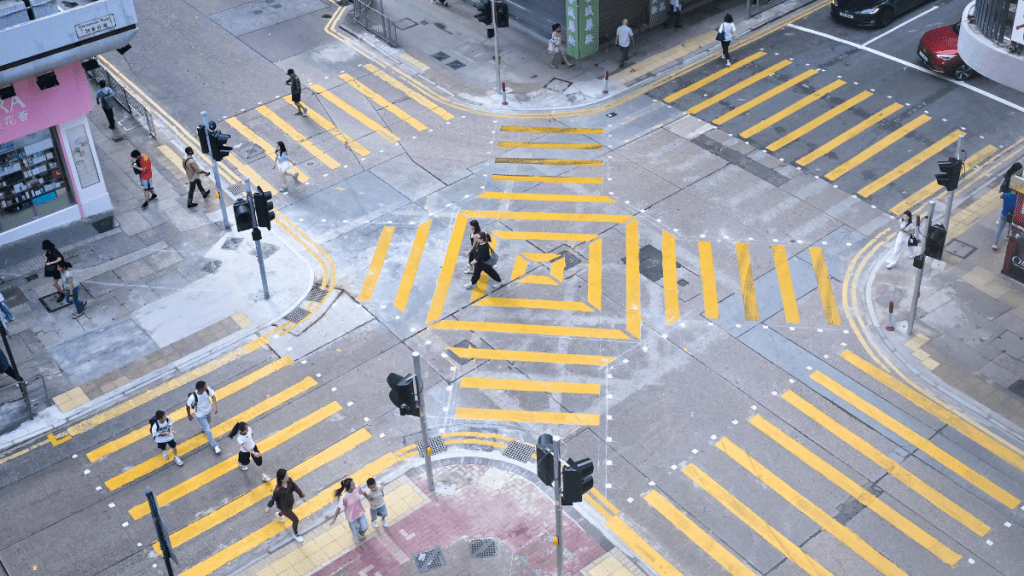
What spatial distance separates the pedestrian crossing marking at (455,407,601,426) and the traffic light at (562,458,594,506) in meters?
5.33

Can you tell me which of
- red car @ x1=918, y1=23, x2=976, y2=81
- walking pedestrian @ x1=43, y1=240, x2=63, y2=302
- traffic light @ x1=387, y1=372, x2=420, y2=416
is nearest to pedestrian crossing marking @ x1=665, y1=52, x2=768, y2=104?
red car @ x1=918, y1=23, x2=976, y2=81

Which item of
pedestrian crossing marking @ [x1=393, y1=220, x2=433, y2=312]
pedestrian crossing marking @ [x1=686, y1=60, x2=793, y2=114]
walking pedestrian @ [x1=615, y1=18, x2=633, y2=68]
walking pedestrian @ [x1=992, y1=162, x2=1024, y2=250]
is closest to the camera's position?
pedestrian crossing marking @ [x1=393, y1=220, x2=433, y2=312]

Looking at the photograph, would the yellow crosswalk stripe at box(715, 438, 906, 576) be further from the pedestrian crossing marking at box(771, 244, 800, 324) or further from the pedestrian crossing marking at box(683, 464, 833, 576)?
the pedestrian crossing marking at box(771, 244, 800, 324)

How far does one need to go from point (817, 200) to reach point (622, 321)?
7.37 meters

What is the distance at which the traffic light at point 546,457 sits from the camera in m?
15.6

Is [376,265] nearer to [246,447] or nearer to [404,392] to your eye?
[246,447]

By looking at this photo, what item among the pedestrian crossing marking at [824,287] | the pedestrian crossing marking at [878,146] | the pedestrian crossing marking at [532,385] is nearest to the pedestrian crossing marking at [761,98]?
the pedestrian crossing marking at [878,146]

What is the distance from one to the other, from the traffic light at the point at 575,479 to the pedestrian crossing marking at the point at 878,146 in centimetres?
1566

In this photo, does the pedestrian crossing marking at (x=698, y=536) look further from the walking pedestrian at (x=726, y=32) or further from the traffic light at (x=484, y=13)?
the walking pedestrian at (x=726, y=32)

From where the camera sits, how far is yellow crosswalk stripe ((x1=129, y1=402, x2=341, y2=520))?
19814mm

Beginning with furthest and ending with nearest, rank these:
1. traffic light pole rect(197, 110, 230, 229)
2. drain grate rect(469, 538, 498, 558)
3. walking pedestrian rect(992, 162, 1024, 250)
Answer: traffic light pole rect(197, 110, 230, 229) < walking pedestrian rect(992, 162, 1024, 250) < drain grate rect(469, 538, 498, 558)

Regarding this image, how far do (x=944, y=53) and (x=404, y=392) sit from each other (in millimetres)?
22697

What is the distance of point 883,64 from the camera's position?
33062mm

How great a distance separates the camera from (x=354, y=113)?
104 ft
